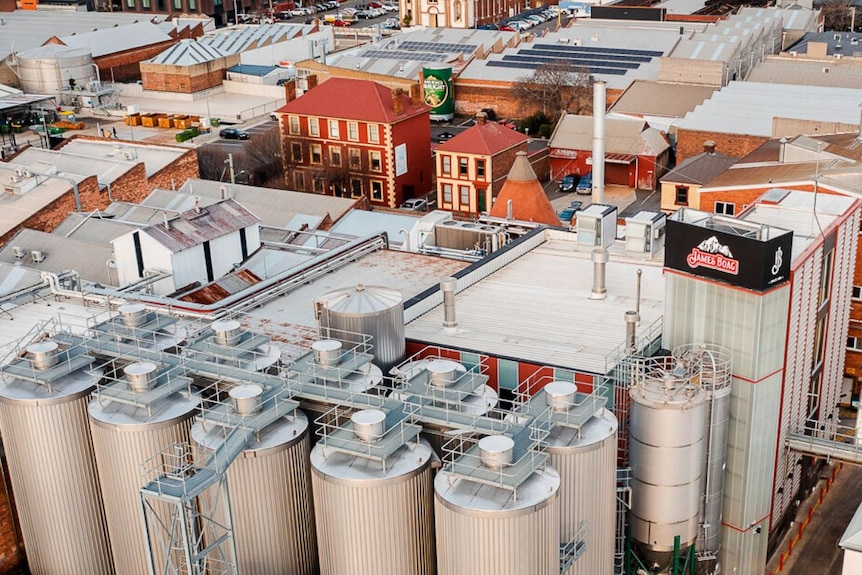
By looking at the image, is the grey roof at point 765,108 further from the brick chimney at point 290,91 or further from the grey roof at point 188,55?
the grey roof at point 188,55

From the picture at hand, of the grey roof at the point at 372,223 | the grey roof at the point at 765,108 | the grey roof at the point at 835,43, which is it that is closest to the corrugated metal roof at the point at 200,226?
the grey roof at the point at 372,223

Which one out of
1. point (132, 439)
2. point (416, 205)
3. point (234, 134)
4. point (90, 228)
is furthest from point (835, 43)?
point (132, 439)

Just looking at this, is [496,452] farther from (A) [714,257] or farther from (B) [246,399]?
(A) [714,257]

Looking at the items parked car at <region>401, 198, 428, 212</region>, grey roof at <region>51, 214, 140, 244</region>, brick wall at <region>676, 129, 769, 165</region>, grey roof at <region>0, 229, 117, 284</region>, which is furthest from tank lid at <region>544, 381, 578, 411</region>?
brick wall at <region>676, 129, 769, 165</region>

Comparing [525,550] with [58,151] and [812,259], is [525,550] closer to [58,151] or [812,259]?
[812,259]

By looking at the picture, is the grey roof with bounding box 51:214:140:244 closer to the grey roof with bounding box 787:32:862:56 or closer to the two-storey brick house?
the two-storey brick house
